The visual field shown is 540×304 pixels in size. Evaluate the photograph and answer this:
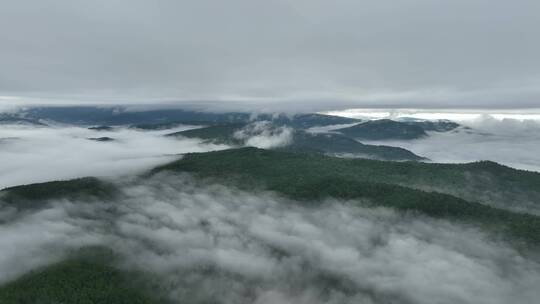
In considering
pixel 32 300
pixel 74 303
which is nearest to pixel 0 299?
pixel 32 300

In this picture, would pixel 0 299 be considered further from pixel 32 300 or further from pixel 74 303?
pixel 74 303
